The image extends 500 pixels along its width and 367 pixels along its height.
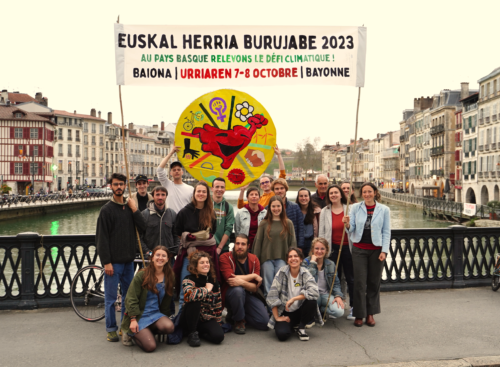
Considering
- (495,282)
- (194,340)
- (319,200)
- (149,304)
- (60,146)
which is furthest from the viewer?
(60,146)

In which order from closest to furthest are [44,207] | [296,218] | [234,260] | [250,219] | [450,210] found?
[234,260] → [250,219] → [296,218] → [450,210] → [44,207]

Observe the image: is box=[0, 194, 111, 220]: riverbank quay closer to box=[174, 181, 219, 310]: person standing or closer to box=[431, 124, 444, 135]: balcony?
box=[174, 181, 219, 310]: person standing

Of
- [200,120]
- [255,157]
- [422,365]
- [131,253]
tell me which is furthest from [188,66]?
[422,365]

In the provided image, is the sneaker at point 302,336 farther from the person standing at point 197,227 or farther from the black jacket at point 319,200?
the black jacket at point 319,200

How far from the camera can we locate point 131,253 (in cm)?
530

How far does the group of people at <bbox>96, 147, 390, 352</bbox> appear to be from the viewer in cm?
511

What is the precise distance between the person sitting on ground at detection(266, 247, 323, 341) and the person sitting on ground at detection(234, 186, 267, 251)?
686mm

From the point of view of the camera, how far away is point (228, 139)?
643 cm

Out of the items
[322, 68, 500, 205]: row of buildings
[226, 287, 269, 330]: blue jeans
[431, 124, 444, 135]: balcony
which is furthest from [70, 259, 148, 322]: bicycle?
[431, 124, 444, 135]: balcony

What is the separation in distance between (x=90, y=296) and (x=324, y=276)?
2.83 meters

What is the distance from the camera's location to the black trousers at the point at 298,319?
516 centimetres

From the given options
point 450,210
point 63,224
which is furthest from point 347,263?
point 450,210

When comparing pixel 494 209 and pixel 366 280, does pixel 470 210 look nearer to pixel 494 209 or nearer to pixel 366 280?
pixel 494 209

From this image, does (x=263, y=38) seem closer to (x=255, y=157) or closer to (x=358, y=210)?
(x=255, y=157)
